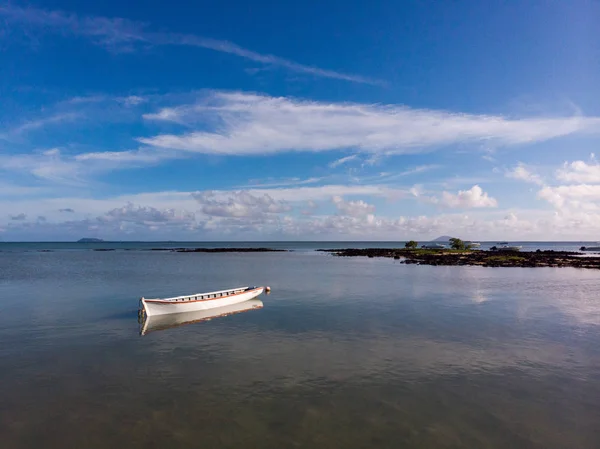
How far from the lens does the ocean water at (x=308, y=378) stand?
1277cm

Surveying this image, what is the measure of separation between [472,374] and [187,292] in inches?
1334

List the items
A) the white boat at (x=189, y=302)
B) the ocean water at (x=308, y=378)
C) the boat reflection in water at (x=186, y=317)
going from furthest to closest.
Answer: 1. the white boat at (x=189, y=302)
2. the boat reflection in water at (x=186, y=317)
3. the ocean water at (x=308, y=378)

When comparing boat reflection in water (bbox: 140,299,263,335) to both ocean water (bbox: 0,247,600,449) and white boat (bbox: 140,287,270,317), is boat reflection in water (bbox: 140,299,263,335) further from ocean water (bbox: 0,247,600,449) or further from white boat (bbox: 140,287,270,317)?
ocean water (bbox: 0,247,600,449)

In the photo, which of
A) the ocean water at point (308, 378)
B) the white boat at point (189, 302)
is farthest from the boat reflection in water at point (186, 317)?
the ocean water at point (308, 378)

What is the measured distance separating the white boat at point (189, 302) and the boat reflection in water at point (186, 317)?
1.15 ft

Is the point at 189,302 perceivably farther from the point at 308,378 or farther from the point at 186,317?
the point at 308,378

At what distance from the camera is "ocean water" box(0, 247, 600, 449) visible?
12.8 m

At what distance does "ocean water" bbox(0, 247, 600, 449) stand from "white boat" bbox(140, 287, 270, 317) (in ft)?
6.23

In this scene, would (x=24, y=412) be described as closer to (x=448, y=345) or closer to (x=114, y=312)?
(x=114, y=312)

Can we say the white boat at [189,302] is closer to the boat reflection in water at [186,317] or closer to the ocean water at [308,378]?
the boat reflection in water at [186,317]

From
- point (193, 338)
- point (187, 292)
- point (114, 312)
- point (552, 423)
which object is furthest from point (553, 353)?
point (187, 292)

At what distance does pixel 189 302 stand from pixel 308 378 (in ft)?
56.0

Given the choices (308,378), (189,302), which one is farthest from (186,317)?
(308,378)

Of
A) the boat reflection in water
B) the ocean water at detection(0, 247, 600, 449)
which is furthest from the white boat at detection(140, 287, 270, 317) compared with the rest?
the ocean water at detection(0, 247, 600, 449)
